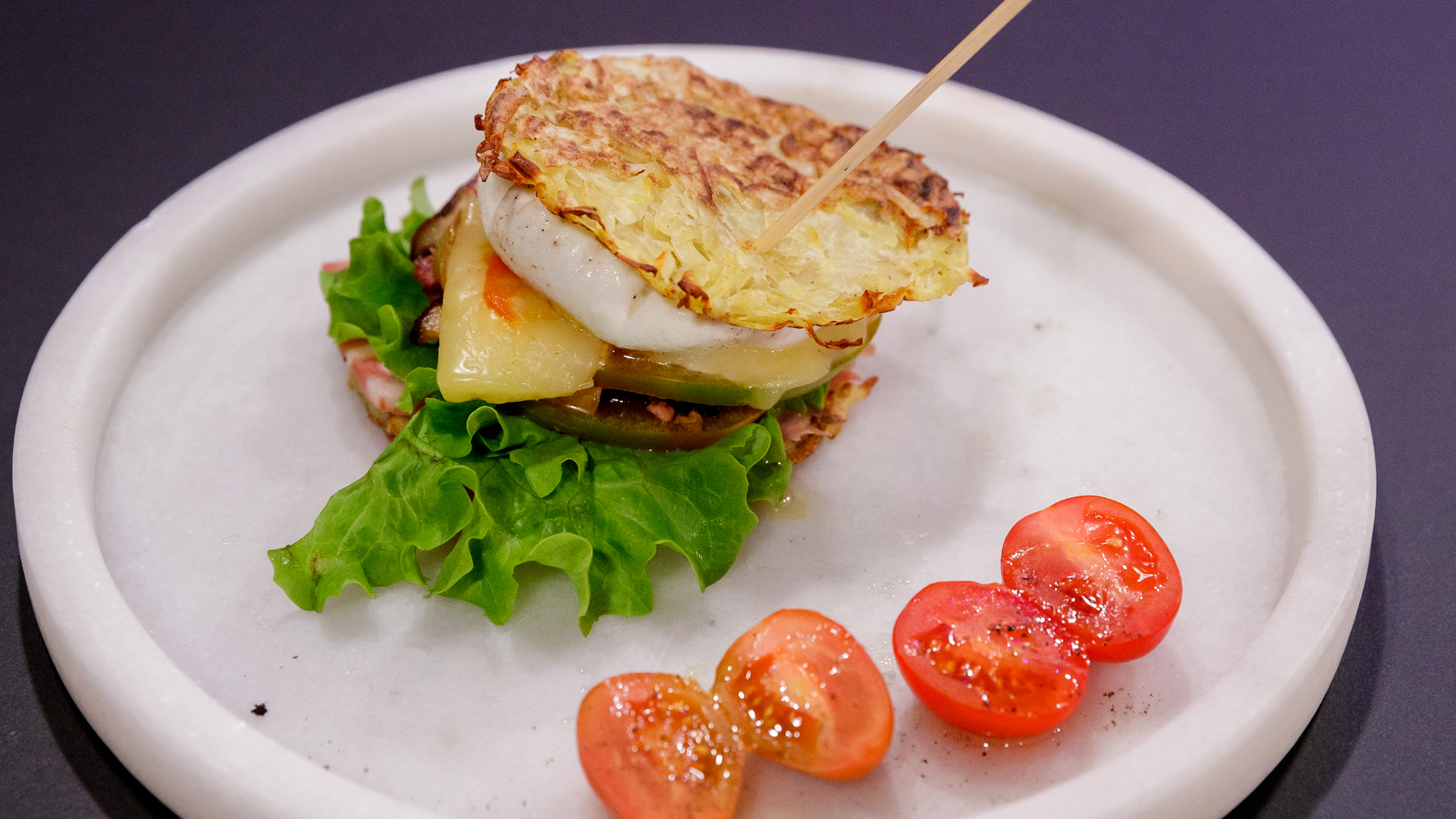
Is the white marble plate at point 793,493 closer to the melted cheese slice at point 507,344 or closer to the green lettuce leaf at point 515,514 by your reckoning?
the green lettuce leaf at point 515,514

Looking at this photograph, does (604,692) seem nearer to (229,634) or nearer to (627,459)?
(627,459)

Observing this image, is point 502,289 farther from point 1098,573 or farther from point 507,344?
point 1098,573

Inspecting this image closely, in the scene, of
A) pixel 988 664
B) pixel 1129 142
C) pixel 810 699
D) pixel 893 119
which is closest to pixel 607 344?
pixel 893 119

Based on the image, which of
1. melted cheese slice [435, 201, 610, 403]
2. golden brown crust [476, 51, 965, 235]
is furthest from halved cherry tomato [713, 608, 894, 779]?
golden brown crust [476, 51, 965, 235]

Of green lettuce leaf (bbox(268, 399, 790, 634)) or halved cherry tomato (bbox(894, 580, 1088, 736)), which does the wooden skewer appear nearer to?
green lettuce leaf (bbox(268, 399, 790, 634))

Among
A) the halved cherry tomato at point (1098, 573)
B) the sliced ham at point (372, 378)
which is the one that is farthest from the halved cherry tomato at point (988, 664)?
the sliced ham at point (372, 378)
